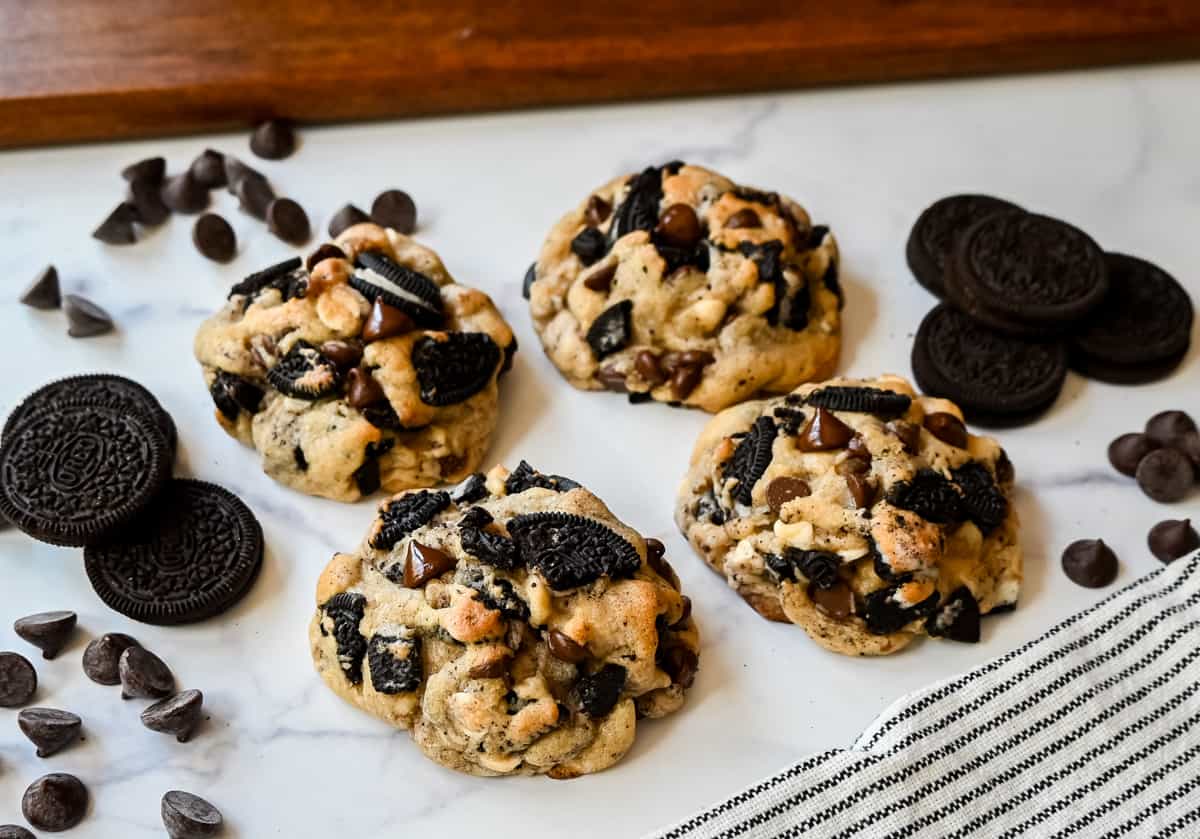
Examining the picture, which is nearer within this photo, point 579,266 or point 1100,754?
point 1100,754

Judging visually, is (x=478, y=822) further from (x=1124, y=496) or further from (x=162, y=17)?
(x=162, y=17)

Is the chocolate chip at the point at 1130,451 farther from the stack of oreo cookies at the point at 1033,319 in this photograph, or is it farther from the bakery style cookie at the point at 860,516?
the bakery style cookie at the point at 860,516

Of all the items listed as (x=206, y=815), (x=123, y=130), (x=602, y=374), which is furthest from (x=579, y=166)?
(x=206, y=815)

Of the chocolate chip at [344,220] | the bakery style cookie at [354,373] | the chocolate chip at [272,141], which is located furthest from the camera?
the chocolate chip at [272,141]

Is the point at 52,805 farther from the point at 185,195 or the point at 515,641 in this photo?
the point at 185,195

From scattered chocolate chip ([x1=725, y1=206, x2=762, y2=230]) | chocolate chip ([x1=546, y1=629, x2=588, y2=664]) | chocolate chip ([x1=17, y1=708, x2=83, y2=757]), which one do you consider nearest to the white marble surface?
chocolate chip ([x1=17, y1=708, x2=83, y2=757])

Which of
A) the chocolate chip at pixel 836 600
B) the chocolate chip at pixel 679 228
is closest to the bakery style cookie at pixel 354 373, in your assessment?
the chocolate chip at pixel 679 228
